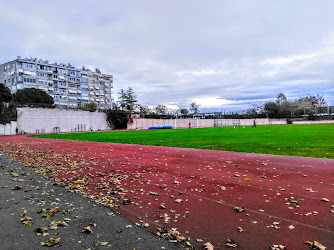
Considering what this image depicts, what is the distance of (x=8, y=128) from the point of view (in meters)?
34.9

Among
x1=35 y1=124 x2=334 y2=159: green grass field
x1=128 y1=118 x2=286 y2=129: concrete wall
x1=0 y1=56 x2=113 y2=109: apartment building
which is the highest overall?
x1=0 y1=56 x2=113 y2=109: apartment building

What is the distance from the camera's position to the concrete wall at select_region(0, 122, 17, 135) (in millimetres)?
33969

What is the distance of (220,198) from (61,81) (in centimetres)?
9393

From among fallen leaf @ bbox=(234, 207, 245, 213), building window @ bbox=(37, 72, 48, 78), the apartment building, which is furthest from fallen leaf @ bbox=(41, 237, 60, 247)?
building window @ bbox=(37, 72, 48, 78)

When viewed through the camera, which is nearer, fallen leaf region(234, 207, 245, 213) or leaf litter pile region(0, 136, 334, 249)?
leaf litter pile region(0, 136, 334, 249)

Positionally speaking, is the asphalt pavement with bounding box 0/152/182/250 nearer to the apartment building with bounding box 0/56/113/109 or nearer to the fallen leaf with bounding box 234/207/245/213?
the fallen leaf with bounding box 234/207/245/213

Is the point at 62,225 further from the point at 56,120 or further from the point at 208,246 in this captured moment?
the point at 56,120

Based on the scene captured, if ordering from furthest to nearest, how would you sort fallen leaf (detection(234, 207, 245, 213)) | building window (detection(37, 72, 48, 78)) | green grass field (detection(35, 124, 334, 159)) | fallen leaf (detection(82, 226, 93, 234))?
1. building window (detection(37, 72, 48, 78))
2. green grass field (detection(35, 124, 334, 159))
3. fallen leaf (detection(234, 207, 245, 213))
4. fallen leaf (detection(82, 226, 93, 234))

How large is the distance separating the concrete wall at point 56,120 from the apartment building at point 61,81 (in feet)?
74.3

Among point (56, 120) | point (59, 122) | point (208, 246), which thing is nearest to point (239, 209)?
point (208, 246)

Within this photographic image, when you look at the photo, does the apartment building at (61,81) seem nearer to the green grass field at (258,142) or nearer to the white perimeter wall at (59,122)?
the white perimeter wall at (59,122)

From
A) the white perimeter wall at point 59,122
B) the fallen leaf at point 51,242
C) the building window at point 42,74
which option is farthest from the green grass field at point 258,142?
the building window at point 42,74

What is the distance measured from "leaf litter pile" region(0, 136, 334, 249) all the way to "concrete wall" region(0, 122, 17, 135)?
32.1 metres

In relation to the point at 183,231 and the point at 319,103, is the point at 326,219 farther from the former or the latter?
the point at 319,103
